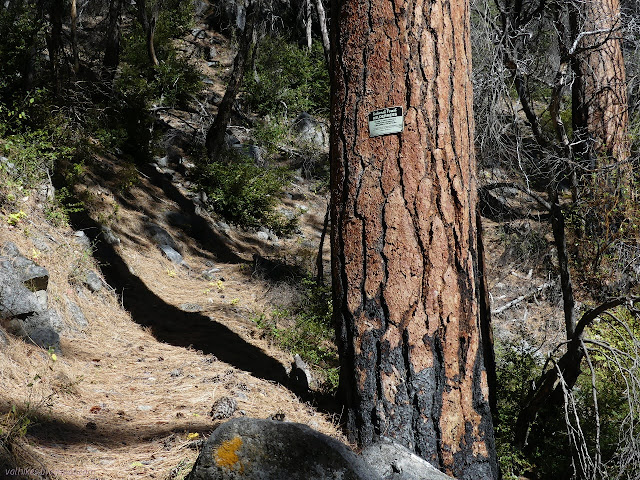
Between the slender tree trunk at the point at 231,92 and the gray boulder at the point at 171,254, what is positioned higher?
the slender tree trunk at the point at 231,92

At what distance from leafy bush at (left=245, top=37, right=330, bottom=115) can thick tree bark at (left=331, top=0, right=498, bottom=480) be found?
1175 cm

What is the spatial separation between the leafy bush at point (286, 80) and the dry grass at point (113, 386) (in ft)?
30.3

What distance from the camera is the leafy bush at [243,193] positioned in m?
10.4

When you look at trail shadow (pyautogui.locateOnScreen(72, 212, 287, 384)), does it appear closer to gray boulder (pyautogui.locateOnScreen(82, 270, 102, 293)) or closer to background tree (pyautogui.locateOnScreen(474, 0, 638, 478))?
gray boulder (pyautogui.locateOnScreen(82, 270, 102, 293))

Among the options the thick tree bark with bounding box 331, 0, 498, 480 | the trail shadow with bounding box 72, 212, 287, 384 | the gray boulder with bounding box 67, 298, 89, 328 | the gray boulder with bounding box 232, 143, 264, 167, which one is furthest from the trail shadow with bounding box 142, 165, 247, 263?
the thick tree bark with bounding box 331, 0, 498, 480

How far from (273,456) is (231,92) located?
9.38m

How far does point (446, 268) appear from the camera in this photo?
2934mm

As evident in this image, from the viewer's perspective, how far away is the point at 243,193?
1038 cm

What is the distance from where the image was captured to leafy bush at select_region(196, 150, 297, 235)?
34.1ft

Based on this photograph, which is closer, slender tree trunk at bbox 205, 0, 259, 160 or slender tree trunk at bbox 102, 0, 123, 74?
slender tree trunk at bbox 205, 0, 259, 160

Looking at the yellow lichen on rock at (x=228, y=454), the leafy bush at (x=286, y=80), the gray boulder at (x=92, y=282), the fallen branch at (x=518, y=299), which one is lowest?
the fallen branch at (x=518, y=299)

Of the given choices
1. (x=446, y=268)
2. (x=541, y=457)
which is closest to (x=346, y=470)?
(x=446, y=268)

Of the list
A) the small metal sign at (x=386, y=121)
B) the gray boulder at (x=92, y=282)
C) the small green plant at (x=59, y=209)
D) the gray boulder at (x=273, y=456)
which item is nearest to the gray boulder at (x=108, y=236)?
the small green plant at (x=59, y=209)

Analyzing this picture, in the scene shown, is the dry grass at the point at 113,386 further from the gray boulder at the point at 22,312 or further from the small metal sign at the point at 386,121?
the small metal sign at the point at 386,121
